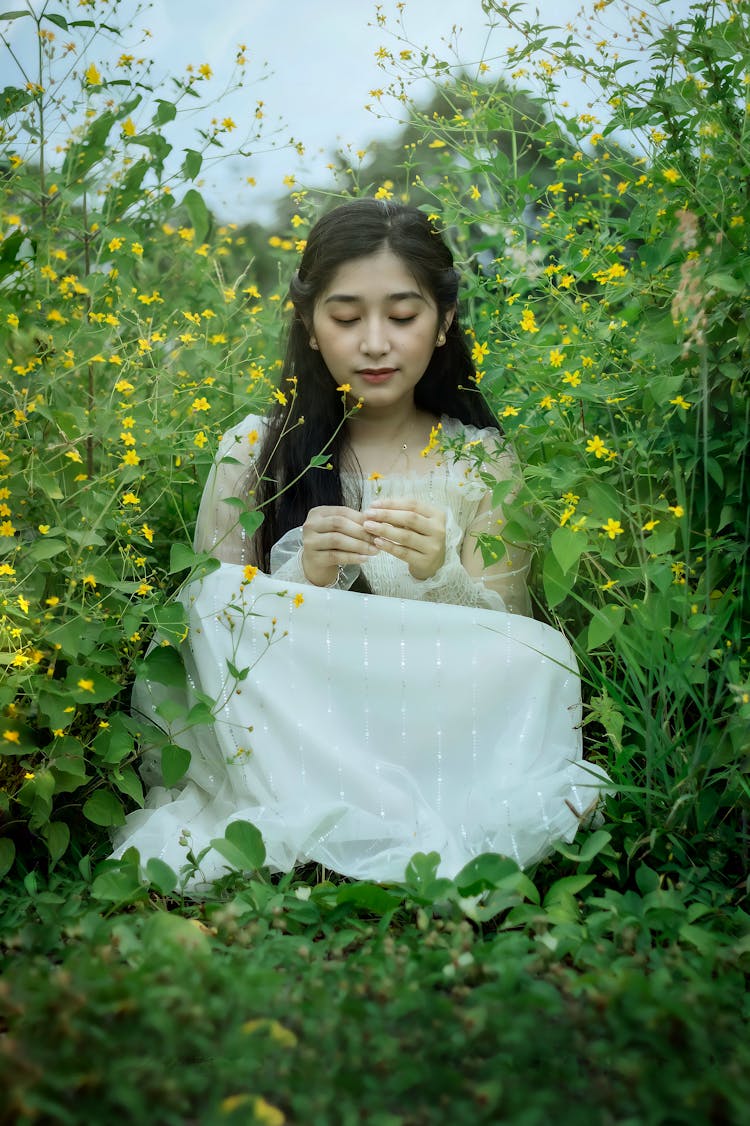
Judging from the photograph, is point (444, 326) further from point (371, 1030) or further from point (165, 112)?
point (371, 1030)

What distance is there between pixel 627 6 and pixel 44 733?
1.80 meters

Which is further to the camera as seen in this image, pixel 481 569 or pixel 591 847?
pixel 481 569

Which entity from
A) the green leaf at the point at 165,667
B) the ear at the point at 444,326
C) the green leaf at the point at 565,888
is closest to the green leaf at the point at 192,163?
the ear at the point at 444,326

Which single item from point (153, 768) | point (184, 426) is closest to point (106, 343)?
point (184, 426)

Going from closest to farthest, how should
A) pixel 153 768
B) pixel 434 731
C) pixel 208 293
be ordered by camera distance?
pixel 434 731 < pixel 153 768 < pixel 208 293

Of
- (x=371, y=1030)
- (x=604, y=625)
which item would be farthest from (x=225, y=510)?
(x=371, y=1030)

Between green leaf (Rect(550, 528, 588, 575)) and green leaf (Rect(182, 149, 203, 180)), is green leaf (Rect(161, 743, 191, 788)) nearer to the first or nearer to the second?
green leaf (Rect(550, 528, 588, 575))

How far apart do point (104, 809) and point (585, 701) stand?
109cm

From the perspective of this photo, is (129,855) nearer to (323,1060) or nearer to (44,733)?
(44,733)

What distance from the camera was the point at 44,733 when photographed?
2107mm

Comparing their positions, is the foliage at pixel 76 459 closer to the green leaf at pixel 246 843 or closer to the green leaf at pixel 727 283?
the green leaf at pixel 246 843

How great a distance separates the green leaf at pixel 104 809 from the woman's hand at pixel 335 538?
628 mm

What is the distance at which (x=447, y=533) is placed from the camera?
97.2 inches

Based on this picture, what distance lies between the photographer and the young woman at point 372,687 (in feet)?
6.81
